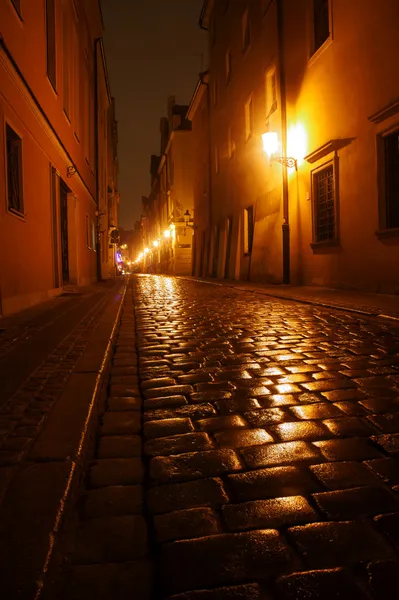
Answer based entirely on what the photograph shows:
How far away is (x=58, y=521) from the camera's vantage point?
152 cm

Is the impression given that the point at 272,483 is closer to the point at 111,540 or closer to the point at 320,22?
the point at 111,540

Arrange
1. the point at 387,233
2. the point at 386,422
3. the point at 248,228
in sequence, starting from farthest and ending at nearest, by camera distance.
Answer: the point at 248,228 < the point at 387,233 < the point at 386,422

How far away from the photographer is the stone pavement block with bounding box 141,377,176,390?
131 inches

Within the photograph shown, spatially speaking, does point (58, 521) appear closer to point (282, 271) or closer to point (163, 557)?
point (163, 557)

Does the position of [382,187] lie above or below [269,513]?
above

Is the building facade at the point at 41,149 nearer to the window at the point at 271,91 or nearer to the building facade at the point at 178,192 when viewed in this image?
the window at the point at 271,91

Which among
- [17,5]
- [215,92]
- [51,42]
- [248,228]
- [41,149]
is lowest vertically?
[248,228]

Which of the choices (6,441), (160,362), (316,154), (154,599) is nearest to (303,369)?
(160,362)

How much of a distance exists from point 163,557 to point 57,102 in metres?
12.6

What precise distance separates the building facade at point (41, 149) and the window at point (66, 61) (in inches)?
1.1

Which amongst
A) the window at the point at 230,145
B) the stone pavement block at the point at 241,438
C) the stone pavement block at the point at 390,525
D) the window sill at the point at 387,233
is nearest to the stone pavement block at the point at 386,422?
the stone pavement block at the point at 241,438

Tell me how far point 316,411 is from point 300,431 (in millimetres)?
339

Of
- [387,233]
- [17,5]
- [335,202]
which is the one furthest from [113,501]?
[335,202]

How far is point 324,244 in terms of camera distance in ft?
39.2
